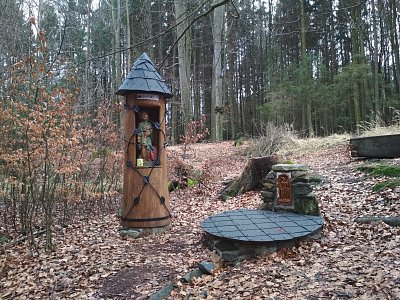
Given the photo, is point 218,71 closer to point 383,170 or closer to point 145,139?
point 383,170

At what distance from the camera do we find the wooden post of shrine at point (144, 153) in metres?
5.25

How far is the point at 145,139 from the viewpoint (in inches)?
219

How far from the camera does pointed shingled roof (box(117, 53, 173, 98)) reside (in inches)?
208

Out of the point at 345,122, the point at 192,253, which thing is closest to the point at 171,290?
the point at 192,253

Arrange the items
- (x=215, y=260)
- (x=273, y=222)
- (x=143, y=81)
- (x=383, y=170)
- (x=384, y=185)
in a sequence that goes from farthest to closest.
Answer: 1. (x=383, y=170)
2. (x=384, y=185)
3. (x=143, y=81)
4. (x=273, y=222)
5. (x=215, y=260)

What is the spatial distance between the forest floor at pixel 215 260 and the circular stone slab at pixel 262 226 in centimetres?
19

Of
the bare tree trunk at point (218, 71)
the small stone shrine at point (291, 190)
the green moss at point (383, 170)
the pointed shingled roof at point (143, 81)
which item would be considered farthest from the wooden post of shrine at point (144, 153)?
the bare tree trunk at point (218, 71)

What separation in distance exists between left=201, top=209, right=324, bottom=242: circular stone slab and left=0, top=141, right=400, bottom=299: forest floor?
187 mm

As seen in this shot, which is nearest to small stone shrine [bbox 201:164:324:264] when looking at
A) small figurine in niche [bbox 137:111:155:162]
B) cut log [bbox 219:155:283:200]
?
small figurine in niche [bbox 137:111:155:162]

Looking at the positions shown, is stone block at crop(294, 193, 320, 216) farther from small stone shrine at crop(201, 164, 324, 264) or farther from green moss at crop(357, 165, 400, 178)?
green moss at crop(357, 165, 400, 178)

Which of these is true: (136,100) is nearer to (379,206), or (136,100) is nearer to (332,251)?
(332,251)

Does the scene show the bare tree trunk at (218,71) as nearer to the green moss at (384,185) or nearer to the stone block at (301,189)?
the green moss at (384,185)

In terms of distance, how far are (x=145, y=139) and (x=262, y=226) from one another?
247 cm

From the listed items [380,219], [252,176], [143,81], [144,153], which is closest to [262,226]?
[380,219]
